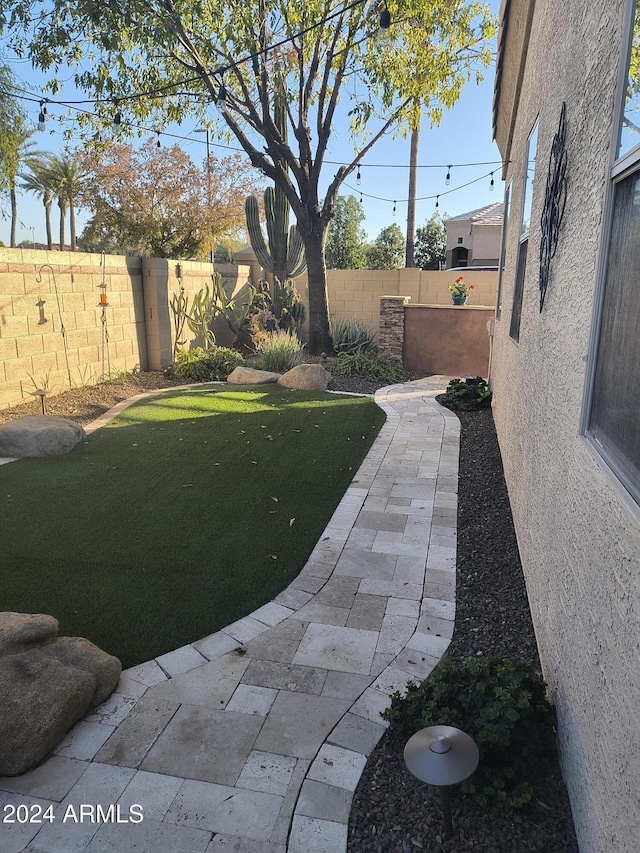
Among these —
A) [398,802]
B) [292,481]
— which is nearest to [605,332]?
[398,802]

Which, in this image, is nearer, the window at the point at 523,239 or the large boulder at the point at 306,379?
the window at the point at 523,239

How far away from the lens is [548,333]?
10.4ft

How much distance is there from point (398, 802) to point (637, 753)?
1.16m

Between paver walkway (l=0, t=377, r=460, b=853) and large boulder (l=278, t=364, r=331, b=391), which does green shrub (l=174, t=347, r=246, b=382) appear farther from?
paver walkway (l=0, t=377, r=460, b=853)

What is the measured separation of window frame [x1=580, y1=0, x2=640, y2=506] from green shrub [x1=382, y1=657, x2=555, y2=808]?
1.06 meters

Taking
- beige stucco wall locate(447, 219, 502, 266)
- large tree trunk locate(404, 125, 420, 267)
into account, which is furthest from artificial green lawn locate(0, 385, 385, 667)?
beige stucco wall locate(447, 219, 502, 266)

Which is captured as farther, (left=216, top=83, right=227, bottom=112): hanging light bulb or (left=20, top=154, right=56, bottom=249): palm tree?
(left=20, top=154, right=56, bottom=249): palm tree

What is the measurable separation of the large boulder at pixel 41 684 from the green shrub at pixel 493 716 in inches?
53.4

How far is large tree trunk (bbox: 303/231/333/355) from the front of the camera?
40.1ft

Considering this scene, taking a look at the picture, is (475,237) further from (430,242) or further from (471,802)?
(471,802)

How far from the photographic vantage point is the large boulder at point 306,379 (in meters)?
9.81

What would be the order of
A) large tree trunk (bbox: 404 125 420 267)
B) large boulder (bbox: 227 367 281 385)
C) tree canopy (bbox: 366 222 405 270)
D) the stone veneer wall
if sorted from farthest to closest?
tree canopy (bbox: 366 222 405 270)
large tree trunk (bbox: 404 125 420 267)
the stone veneer wall
large boulder (bbox: 227 367 281 385)

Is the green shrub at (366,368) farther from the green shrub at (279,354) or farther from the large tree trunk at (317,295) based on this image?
the large tree trunk at (317,295)

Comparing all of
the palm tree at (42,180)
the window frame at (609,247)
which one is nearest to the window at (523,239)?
the window frame at (609,247)
